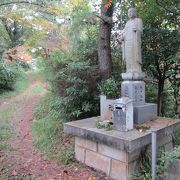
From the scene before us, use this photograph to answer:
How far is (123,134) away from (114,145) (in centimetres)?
27

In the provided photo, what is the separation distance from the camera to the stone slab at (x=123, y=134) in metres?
3.66

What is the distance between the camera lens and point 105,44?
21.7ft

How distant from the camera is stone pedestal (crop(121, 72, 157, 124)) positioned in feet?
15.0

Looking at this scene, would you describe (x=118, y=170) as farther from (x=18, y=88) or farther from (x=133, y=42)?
(x=18, y=88)

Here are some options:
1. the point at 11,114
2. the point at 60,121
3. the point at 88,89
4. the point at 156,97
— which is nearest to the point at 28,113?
the point at 11,114

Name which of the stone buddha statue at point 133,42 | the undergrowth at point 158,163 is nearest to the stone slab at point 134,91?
the stone buddha statue at point 133,42

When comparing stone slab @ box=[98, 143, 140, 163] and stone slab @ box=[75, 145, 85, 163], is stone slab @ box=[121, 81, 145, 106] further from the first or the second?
stone slab @ box=[75, 145, 85, 163]

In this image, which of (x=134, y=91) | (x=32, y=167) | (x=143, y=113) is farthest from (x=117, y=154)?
(x=32, y=167)

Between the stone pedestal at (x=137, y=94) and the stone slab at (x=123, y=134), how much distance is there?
0.18 m

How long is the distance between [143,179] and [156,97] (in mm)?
3574

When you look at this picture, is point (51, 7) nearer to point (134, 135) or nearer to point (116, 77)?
point (116, 77)

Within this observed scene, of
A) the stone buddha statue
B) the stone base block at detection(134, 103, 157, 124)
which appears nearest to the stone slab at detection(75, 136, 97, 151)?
the stone base block at detection(134, 103, 157, 124)

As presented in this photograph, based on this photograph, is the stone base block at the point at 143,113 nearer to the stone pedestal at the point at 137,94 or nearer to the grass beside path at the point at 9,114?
the stone pedestal at the point at 137,94

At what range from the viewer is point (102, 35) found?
6688 mm
